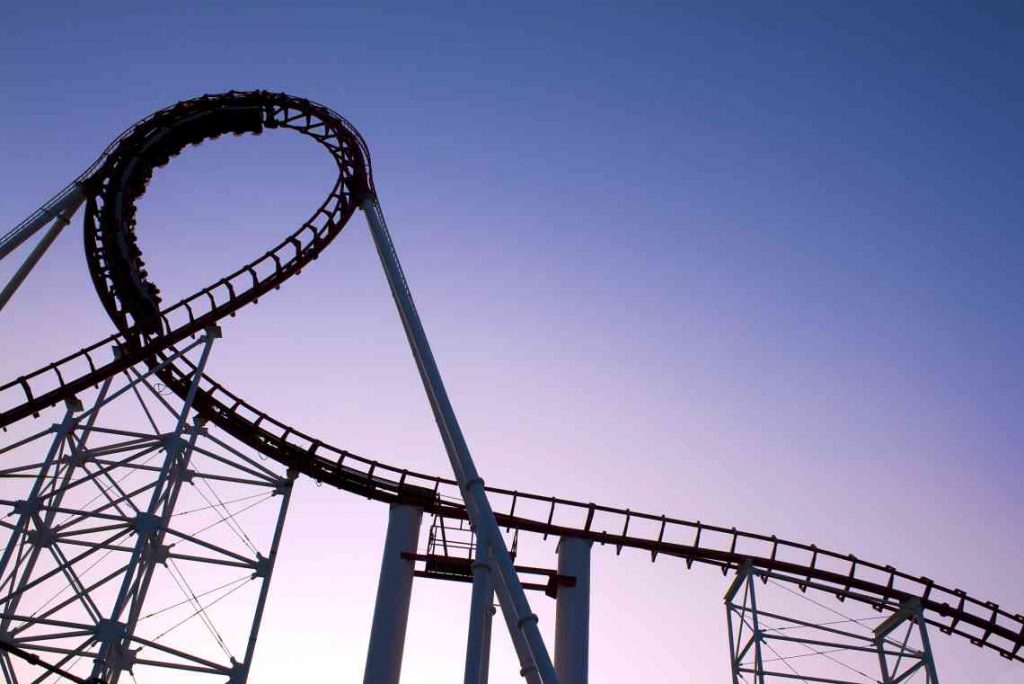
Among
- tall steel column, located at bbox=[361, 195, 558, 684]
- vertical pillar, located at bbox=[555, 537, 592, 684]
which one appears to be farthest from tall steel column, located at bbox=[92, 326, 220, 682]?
vertical pillar, located at bbox=[555, 537, 592, 684]

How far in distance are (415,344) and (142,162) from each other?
9394 mm

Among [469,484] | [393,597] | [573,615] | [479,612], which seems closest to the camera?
[479,612]

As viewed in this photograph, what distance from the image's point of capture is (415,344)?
14633 millimetres

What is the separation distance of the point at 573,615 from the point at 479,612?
303 inches

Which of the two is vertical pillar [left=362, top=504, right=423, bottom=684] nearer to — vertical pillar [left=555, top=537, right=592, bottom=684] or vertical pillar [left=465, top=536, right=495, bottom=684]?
vertical pillar [left=555, top=537, right=592, bottom=684]

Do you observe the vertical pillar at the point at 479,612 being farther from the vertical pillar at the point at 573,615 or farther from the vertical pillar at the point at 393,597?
the vertical pillar at the point at 573,615

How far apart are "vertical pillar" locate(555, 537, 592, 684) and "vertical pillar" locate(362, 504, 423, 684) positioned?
334 cm

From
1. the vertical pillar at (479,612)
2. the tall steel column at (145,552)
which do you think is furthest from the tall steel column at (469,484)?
the tall steel column at (145,552)

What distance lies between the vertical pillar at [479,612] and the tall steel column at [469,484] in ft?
0.54

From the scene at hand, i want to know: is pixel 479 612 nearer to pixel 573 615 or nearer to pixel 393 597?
pixel 393 597

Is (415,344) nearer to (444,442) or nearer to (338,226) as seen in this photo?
(444,442)

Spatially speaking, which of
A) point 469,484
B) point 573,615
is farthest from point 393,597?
point 469,484

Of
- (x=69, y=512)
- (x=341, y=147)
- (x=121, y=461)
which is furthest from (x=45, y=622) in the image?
(x=341, y=147)

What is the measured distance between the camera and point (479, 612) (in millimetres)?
11633
